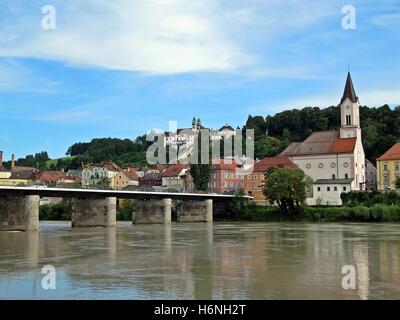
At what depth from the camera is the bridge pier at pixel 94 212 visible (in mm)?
73812

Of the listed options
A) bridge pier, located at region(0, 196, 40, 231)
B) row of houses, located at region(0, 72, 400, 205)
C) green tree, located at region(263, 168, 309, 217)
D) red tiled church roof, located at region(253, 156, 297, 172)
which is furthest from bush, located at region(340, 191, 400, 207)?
bridge pier, located at region(0, 196, 40, 231)

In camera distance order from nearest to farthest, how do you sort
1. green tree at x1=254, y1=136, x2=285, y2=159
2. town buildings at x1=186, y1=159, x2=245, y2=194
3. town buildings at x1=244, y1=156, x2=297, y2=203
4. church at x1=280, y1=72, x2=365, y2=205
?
church at x1=280, y1=72, x2=365, y2=205 → town buildings at x1=244, y1=156, x2=297, y2=203 → town buildings at x1=186, y1=159, x2=245, y2=194 → green tree at x1=254, y1=136, x2=285, y2=159

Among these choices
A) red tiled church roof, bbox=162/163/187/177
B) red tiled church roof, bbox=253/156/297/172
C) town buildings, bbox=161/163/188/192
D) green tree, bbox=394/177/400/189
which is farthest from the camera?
red tiled church roof, bbox=162/163/187/177

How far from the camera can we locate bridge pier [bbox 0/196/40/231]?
2370 inches

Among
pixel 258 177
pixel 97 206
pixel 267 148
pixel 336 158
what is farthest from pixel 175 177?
pixel 97 206

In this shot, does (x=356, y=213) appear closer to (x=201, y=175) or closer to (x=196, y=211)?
(x=196, y=211)

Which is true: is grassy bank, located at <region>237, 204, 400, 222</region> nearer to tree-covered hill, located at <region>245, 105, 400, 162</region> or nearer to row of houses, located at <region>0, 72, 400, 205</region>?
row of houses, located at <region>0, 72, 400, 205</region>

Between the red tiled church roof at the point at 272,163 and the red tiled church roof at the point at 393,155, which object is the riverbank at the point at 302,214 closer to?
the red tiled church roof at the point at 272,163

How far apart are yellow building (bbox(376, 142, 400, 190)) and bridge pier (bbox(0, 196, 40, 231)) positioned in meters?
62.1

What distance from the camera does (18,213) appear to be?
6106 centimetres

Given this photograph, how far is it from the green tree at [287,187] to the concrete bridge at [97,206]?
1147 cm

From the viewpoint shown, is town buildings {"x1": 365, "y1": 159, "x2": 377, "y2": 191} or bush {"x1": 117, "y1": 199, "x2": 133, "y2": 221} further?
town buildings {"x1": 365, "y1": 159, "x2": 377, "y2": 191}
